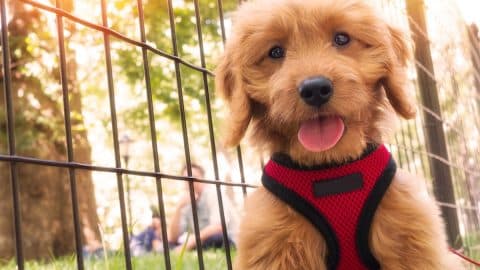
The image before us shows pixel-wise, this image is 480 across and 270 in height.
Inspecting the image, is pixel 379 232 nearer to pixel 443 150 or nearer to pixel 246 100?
pixel 246 100

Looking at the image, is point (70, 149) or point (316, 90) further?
point (70, 149)

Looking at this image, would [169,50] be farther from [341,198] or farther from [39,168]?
[341,198]

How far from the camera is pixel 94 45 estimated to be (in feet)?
40.9

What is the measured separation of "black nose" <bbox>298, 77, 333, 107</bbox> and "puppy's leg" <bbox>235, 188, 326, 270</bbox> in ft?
1.59

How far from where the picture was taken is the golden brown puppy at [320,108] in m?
2.66

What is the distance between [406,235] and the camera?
8.93 feet

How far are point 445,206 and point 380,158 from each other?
3.10m

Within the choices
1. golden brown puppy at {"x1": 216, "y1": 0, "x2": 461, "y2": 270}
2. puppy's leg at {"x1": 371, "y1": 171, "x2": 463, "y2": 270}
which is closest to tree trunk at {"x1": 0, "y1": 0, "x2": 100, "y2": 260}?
golden brown puppy at {"x1": 216, "y1": 0, "x2": 461, "y2": 270}

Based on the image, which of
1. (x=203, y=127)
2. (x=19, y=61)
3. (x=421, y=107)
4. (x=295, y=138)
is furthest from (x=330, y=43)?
(x=203, y=127)

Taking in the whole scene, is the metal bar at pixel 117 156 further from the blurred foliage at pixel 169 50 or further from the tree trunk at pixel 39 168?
the blurred foliage at pixel 169 50

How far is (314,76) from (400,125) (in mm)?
1086

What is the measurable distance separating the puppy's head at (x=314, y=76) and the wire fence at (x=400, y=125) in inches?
14.6

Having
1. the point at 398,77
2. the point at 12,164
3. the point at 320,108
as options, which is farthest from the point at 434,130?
the point at 12,164

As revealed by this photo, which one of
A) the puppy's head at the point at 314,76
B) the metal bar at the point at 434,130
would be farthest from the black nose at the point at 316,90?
the metal bar at the point at 434,130
